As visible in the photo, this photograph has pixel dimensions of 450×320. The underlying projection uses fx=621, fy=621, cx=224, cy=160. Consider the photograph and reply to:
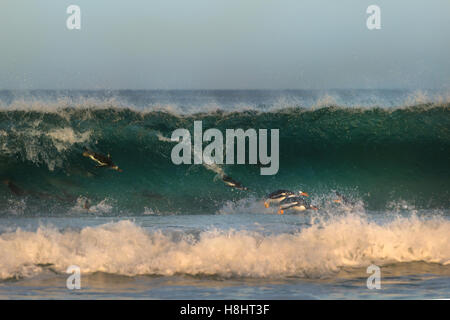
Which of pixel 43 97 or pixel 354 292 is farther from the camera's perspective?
pixel 43 97

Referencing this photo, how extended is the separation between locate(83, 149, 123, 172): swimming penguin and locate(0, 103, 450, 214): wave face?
0.11m

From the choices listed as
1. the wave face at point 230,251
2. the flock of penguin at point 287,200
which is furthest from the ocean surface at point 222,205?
the flock of penguin at point 287,200

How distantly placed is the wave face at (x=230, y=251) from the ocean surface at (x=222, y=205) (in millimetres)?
14

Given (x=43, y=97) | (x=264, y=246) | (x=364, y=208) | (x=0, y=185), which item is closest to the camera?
(x=264, y=246)

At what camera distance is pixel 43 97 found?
12.5 m

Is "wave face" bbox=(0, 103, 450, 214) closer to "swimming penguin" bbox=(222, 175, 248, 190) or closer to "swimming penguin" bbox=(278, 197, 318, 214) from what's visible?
"swimming penguin" bbox=(222, 175, 248, 190)

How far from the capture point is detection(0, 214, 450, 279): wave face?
5.89m

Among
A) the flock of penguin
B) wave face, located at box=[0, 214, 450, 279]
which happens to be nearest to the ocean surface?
wave face, located at box=[0, 214, 450, 279]

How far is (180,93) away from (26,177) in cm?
1098

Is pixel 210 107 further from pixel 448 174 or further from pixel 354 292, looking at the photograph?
pixel 354 292

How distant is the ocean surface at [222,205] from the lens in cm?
574

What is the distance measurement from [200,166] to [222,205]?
1.23m

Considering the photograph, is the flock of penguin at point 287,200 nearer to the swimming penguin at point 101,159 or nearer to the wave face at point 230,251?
the swimming penguin at point 101,159

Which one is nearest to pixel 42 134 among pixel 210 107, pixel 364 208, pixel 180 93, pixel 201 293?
pixel 210 107
